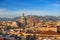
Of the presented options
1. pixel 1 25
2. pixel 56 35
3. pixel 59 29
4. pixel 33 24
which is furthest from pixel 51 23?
pixel 56 35

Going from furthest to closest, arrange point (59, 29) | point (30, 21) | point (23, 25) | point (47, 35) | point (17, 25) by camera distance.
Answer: point (17, 25), point (23, 25), point (30, 21), point (59, 29), point (47, 35)

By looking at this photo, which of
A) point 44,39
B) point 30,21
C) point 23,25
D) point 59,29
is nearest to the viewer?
point 44,39

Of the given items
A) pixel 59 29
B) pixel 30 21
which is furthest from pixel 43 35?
pixel 30 21

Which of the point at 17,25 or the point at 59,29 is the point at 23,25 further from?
the point at 59,29

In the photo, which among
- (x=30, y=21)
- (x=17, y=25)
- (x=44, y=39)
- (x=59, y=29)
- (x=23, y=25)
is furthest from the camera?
(x=17, y=25)

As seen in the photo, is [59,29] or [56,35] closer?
[56,35]

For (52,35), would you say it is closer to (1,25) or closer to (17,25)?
(1,25)

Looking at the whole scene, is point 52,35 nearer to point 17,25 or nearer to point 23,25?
point 23,25

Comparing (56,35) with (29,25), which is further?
(29,25)

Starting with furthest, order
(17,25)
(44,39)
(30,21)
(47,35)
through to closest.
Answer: (17,25) < (30,21) < (47,35) < (44,39)
